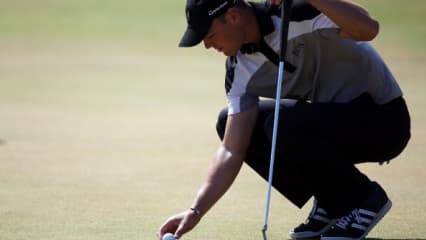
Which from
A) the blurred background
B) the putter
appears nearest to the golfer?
the putter

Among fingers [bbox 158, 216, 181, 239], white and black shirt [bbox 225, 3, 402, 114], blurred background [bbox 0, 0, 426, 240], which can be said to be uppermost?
white and black shirt [bbox 225, 3, 402, 114]

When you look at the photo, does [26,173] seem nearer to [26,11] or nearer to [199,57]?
[199,57]

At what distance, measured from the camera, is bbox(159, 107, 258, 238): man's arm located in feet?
15.4

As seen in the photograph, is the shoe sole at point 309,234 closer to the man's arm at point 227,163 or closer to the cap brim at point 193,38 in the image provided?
the man's arm at point 227,163

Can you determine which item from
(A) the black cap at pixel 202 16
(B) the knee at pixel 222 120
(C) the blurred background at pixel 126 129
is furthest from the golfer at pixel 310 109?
(C) the blurred background at pixel 126 129

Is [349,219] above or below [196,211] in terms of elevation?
below

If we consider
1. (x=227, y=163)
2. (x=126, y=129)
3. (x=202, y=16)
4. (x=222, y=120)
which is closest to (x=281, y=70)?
(x=202, y=16)

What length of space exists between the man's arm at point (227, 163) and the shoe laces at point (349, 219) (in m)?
0.61

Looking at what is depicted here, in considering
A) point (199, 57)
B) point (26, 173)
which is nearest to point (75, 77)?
point (199, 57)

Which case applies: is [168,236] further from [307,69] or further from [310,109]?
[307,69]

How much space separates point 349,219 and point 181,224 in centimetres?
92

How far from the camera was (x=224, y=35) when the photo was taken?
4.70 m

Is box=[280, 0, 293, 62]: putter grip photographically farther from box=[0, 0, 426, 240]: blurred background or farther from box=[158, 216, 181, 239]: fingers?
box=[0, 0, 426, 240]: blurred background

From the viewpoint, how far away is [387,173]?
23.8 ft
